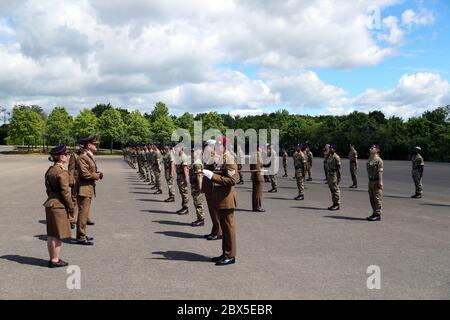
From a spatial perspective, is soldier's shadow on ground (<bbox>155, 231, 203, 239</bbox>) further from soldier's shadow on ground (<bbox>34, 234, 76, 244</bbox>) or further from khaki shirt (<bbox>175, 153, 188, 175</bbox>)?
khaki shirt (<bbox>175, 153, 188, 175</bbox>)

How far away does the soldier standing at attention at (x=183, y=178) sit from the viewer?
12.2 m

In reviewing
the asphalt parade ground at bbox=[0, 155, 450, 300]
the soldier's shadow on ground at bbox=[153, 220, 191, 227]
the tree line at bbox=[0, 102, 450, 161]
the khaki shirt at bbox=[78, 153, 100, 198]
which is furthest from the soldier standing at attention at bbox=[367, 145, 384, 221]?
the tree line at bbox=[0, 102, 450, 161]

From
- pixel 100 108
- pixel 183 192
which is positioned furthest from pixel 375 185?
pixel 100 108

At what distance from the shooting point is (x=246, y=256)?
23.9ft

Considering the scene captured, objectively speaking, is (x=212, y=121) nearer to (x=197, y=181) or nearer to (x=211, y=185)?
(x=197, y=181)

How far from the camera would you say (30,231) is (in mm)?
9391

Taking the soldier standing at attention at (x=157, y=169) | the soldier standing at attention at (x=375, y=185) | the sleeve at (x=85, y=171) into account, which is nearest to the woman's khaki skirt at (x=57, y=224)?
the sleeve at (x=85, y=171)

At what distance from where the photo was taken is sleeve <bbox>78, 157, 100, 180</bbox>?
27.8 ft

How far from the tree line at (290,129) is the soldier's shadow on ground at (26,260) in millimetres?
56056

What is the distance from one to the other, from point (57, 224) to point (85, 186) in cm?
203

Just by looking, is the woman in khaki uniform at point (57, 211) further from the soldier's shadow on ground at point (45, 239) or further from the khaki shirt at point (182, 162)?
the khaki shirt at point (182, 162)

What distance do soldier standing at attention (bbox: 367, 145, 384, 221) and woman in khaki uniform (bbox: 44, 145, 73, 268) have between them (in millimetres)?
7710
